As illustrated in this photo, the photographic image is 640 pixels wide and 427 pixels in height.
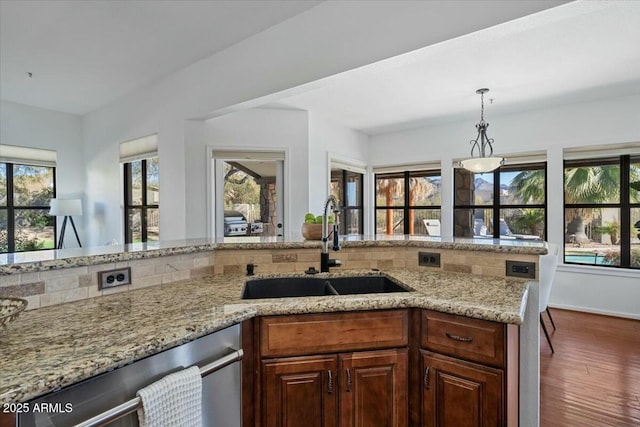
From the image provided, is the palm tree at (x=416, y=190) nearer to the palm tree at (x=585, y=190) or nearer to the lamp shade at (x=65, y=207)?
the palm tree at (x=585, y=190)

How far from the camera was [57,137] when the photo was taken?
503cm

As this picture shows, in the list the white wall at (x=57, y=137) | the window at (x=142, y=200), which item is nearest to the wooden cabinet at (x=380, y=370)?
the window at (x=142, y=200)

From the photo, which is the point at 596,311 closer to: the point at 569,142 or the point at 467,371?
the point at 569,142

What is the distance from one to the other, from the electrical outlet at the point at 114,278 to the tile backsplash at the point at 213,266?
16mm

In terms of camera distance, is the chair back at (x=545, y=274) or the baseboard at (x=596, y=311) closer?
the chair back at (x=545, y=274)

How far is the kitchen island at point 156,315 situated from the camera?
2.60 feet

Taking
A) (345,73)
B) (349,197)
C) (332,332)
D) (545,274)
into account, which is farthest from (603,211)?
(332,332)

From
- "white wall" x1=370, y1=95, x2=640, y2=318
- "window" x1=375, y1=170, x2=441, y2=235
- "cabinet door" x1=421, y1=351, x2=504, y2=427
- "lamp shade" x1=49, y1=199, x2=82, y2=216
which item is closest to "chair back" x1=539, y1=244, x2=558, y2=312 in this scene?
"white wall" x1=370, y1=95, x2=640, y2=318

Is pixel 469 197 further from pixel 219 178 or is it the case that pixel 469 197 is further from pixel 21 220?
pixel 21 220

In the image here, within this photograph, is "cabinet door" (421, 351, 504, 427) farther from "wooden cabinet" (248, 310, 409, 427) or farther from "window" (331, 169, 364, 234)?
"window" (331, 169, 364, 234)

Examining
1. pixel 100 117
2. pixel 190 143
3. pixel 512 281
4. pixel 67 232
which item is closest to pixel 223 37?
pixel 190 143

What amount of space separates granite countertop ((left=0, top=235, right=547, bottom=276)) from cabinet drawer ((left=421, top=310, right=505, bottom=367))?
0.70m

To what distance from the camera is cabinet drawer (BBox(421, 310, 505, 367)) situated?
124 cm

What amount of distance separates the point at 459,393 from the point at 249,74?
2751 mm
